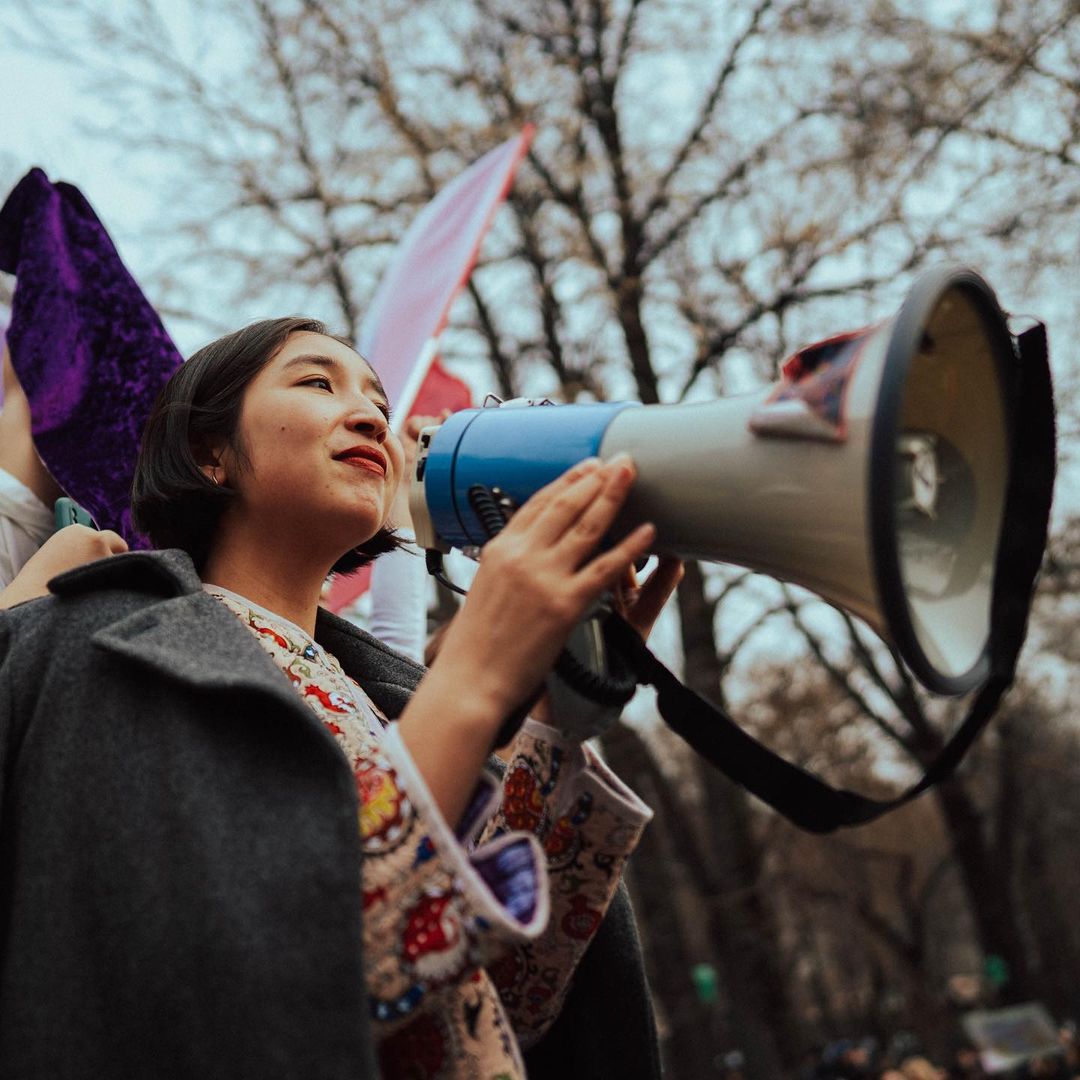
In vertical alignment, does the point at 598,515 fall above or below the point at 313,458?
below

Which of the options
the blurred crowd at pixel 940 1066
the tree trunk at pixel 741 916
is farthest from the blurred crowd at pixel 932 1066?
the tree trunk at pixel 741 916

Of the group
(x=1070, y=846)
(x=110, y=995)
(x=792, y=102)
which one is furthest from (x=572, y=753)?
(x=1070, y=846)

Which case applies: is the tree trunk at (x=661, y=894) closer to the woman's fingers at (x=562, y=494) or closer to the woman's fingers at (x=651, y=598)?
the woman's fingers at (x=651, y=598)

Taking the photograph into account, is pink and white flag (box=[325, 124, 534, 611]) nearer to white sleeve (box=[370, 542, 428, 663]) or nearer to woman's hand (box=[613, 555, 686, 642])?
white sleeve (box=[370, 542, 428, 663])

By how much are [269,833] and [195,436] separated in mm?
762

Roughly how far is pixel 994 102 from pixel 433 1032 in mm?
6491

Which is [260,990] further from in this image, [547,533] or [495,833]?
[495,833]

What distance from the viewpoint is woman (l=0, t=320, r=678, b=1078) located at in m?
0.92

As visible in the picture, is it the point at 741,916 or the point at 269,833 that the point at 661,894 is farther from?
the point at 269,833

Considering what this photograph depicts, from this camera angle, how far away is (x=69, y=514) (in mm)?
1794

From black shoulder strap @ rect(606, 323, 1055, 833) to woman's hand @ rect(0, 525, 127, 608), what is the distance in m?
0.78

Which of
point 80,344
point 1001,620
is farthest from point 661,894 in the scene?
point 1001,620

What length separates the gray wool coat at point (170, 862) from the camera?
904mm

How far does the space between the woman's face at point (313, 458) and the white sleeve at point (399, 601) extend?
90 centimetres
